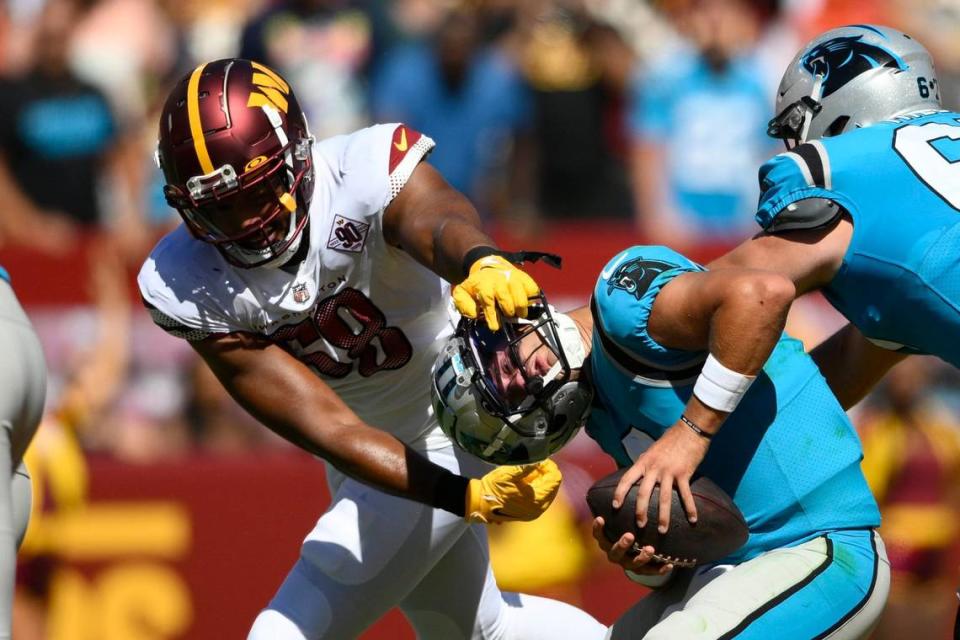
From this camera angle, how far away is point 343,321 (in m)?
4.39

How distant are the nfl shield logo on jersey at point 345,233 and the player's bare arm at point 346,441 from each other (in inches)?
13.7

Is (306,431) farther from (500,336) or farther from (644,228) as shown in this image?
(644,228)

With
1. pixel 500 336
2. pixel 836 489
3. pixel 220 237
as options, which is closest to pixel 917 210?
pixel 836 489

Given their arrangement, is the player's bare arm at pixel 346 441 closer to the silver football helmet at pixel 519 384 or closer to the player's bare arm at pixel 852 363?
the silver football helmet at pixel 519 384

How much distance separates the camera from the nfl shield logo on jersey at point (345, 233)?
14.1 feet

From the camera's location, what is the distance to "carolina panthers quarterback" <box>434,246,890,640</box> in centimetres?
336

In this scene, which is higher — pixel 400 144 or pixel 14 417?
pixel 400 144

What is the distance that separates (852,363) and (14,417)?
2308 mm

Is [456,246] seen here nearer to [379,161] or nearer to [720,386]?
[379,161]

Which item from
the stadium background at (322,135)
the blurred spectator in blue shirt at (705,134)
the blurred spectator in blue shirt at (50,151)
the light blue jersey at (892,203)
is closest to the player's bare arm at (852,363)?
the light blue jersey at (892,203)

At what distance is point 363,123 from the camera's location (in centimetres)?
916

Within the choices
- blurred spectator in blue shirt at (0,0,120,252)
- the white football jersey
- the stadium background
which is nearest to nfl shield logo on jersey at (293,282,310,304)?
the white football jersey

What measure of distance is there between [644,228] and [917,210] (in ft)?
17.9

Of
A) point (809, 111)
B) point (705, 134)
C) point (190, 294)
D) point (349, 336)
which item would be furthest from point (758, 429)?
point (705, 134)
